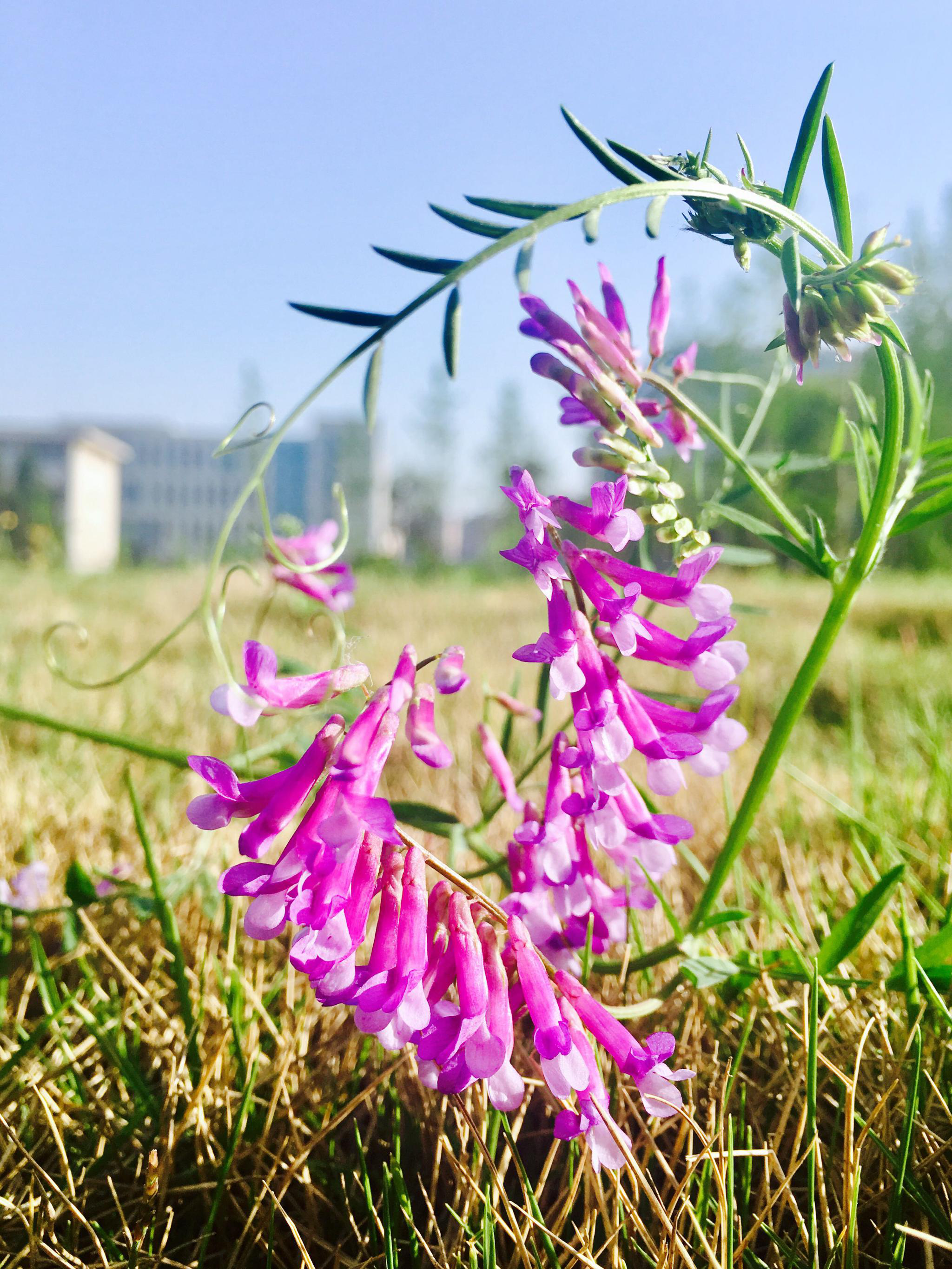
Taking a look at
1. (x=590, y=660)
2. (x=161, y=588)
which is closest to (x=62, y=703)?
(x=590, y=660)

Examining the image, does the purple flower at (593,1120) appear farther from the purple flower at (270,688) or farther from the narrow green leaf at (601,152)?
the narrow green leaf at (601,152)

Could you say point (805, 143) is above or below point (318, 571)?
above

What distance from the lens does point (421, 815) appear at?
732 millimetres

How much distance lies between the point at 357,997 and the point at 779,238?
1.75 ft

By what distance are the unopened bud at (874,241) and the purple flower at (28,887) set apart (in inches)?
40.2

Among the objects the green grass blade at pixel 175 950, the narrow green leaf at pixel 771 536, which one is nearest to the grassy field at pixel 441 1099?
the green grass blade at pixel 175 950

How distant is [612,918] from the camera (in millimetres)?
680

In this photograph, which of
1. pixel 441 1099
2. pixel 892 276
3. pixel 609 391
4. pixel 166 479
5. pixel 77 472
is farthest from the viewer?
pixel 166 479

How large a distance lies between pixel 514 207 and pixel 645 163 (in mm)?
85

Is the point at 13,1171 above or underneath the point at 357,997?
underneath

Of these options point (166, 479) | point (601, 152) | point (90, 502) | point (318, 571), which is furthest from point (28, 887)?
point (166, 479)

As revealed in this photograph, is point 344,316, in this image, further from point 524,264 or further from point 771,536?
point 771,536

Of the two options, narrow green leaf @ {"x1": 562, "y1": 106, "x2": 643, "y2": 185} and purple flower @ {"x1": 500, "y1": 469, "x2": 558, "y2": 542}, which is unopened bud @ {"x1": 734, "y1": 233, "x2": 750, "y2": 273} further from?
purple flower @ {"x1": 500, "y1": 469, "x2": 558, "y2": 542}

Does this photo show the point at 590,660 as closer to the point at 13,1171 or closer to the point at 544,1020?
the point at 544,1020
